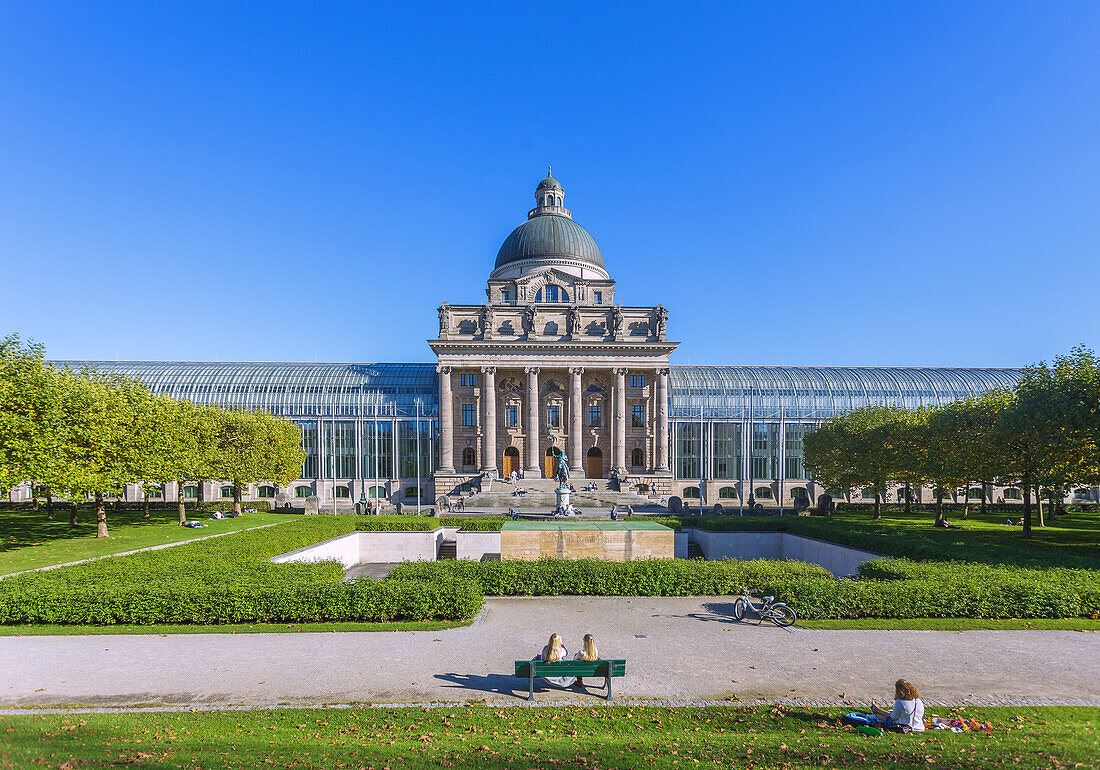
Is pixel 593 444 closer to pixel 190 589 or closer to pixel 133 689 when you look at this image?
pixel 190 589

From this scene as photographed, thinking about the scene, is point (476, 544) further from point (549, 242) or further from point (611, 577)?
point (549, 242)

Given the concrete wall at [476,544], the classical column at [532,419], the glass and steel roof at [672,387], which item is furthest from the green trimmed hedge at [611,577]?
the glass and steel roof at [672,387]

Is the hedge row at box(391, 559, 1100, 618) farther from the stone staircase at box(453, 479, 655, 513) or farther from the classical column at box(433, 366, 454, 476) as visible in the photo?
the classical column at box(433, 366, 454, 476)

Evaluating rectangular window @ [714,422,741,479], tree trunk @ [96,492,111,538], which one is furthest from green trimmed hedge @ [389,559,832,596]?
rectangular window @ [714,422,741,479]

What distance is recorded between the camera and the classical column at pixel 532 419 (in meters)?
75.2

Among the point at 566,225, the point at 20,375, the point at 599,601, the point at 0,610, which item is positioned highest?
the point at 566,225

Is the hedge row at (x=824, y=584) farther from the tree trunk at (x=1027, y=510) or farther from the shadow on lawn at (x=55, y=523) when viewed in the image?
the shadow on lawn at (x=55, y=523)

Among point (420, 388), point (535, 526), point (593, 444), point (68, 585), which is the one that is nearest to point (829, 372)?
point (593, 444)

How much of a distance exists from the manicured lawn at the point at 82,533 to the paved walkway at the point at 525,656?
577 inches

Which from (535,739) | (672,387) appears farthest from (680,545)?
(672,387)

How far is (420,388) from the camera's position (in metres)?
86.2

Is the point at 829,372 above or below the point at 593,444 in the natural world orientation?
above

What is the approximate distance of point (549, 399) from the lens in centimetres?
7919

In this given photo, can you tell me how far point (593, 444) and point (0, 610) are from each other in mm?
65059
